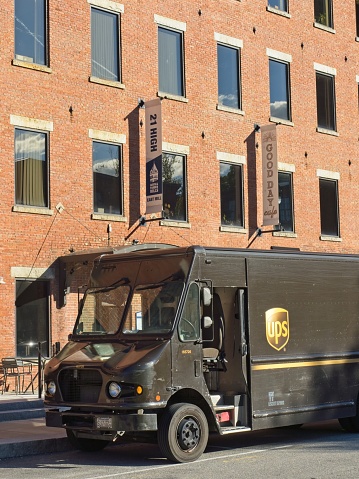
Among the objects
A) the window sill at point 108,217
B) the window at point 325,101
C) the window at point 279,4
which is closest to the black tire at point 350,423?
the window sill at point 108,217

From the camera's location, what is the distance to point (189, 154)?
2450 cm

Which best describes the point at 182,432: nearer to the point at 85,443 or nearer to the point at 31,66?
the point at 85,443

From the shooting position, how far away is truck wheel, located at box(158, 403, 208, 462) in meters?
10.8

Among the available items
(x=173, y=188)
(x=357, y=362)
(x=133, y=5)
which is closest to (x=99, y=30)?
(x=133, y=5)

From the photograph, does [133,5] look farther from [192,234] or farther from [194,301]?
[194,301]

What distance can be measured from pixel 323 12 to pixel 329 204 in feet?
21.1

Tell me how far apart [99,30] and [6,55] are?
302 centimetres

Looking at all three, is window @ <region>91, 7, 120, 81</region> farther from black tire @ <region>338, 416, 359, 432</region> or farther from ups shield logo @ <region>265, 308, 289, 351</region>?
black tire @ <region>338, 416, 359, 432</region>

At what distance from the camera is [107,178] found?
74.7ft

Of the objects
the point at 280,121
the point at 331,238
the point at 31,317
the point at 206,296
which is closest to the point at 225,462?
the point at 206,296

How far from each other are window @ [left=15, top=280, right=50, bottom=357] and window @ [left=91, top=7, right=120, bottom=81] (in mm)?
5665

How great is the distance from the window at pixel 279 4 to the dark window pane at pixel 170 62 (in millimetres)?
4351

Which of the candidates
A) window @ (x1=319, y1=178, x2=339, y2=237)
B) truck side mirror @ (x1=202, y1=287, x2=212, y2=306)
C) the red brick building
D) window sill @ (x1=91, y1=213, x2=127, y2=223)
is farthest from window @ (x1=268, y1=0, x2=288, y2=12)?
truck side mirror @ (x1=202, y1=287, x2=212, y2=306)

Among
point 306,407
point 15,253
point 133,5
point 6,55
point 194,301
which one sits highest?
point 133,5
